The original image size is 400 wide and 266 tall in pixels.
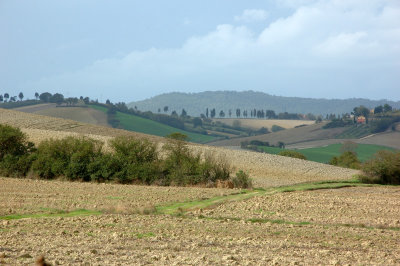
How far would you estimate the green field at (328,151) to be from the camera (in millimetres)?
90988

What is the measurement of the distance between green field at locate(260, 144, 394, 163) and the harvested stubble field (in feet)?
192

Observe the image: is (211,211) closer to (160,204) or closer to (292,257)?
(160,204)

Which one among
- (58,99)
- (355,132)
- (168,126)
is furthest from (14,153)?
(58,99)

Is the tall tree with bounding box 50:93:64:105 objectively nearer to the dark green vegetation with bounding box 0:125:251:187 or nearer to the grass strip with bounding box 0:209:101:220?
the dark green vegetation with bounding box 0:125:251:187

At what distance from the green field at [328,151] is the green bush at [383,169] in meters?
47.7

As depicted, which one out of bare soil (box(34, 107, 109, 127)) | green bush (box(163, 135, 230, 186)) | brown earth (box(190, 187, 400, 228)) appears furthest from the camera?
bare soil (box(34, 107, 109, 127))

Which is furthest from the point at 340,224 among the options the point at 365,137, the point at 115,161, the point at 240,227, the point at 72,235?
the point at 365,137

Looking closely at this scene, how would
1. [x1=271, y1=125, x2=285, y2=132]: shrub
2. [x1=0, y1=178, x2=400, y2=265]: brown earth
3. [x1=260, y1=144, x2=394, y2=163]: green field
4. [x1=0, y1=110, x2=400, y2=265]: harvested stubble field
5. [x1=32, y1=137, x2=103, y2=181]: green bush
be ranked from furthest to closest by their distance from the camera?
[x1=271, y1=125, x2=285, y2=132]: shrub → [x1=260, y1=144, x2=394, y2=163]: green field → [x1=32, y1=137, x2=103, y2=181]: green bush → [x1=0, y1=110, x2=400, y2=265]: harvested stubble field → [x1=0, y1=178, x2=400, y2=265]: brown earth

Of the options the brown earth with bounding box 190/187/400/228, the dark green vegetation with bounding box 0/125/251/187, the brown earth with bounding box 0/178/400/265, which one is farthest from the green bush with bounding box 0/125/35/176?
the brown earth with bounding box 190/187/400/228

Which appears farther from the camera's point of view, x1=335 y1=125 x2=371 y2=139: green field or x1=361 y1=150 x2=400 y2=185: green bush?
x1=335 y1=125 x2=371 y2=139: green field

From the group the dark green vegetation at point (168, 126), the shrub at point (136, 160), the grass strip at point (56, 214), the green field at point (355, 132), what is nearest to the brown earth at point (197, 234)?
the grass strip at point (56, 214)

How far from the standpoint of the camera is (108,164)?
111ft

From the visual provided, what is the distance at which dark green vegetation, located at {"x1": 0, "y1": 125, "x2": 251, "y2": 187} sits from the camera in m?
34.0

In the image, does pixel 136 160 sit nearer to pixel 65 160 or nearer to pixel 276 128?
pixel 65 160
